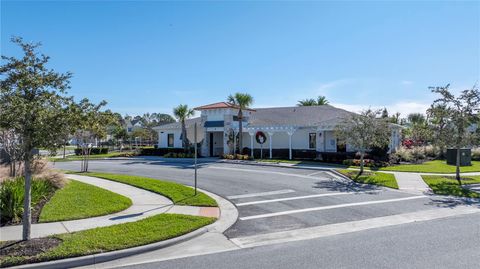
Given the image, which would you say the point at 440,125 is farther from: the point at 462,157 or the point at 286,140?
the point at 286,140

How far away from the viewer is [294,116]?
35.3 metres

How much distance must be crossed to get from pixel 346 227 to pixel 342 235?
2.65 feet

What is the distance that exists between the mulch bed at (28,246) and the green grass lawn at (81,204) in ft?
5.82

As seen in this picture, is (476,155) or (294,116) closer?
(476,155)

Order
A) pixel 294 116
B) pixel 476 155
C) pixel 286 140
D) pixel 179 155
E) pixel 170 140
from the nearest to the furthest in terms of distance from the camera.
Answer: pixel 476 155
pixel 286 140
pixel 179 155
pixel 294 116
pixel 170 140

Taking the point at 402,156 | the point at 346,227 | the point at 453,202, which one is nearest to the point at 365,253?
the point at 346,227

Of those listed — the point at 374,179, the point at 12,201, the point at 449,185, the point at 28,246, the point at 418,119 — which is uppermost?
the point at 418,119

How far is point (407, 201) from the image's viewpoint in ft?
40.0

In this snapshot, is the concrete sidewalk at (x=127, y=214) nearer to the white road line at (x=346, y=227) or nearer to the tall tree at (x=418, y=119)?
the white road line at (x=346, y=227)

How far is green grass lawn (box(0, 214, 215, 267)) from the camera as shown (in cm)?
613

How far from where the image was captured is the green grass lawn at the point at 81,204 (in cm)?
904

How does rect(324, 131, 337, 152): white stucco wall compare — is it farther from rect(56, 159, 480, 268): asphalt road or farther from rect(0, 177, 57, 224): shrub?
rect(0, 177, 57, 224): shrub

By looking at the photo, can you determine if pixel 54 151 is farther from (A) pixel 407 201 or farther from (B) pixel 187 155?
(B) pixel 187 155

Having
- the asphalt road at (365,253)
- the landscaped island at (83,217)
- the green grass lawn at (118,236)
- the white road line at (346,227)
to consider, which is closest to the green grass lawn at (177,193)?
the landscaped island at (83,217)
